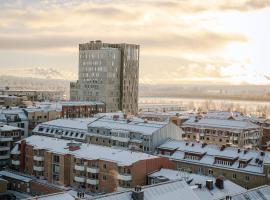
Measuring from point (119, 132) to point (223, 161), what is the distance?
22236 mm

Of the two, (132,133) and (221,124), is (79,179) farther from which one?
(221,124)

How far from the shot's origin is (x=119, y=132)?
84062mm

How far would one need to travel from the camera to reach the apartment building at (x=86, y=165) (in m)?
62.9

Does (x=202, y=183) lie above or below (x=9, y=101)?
below

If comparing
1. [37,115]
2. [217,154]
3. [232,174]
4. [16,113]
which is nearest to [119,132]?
[217,154]

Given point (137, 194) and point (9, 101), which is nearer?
point (137, 194)

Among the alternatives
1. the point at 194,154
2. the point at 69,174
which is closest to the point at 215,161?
the point at 194,154

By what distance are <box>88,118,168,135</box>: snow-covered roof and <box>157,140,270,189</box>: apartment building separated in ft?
13.8

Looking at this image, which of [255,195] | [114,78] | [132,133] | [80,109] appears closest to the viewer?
[255,195]

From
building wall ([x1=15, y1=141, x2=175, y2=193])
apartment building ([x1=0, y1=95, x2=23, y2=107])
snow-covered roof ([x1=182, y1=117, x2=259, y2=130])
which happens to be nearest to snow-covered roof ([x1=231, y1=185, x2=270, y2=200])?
building wall ([x1=15, y1=141, x2=175, y2=193])

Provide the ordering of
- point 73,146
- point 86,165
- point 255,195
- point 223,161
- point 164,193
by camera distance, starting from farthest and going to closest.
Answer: point 73,146
point 223,161
point 86,165
point 255,195
point 164,193

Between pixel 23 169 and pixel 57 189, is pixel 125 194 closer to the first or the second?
pixel 57 189

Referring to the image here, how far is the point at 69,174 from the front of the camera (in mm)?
69062

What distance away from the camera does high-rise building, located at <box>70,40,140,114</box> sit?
172 metres
